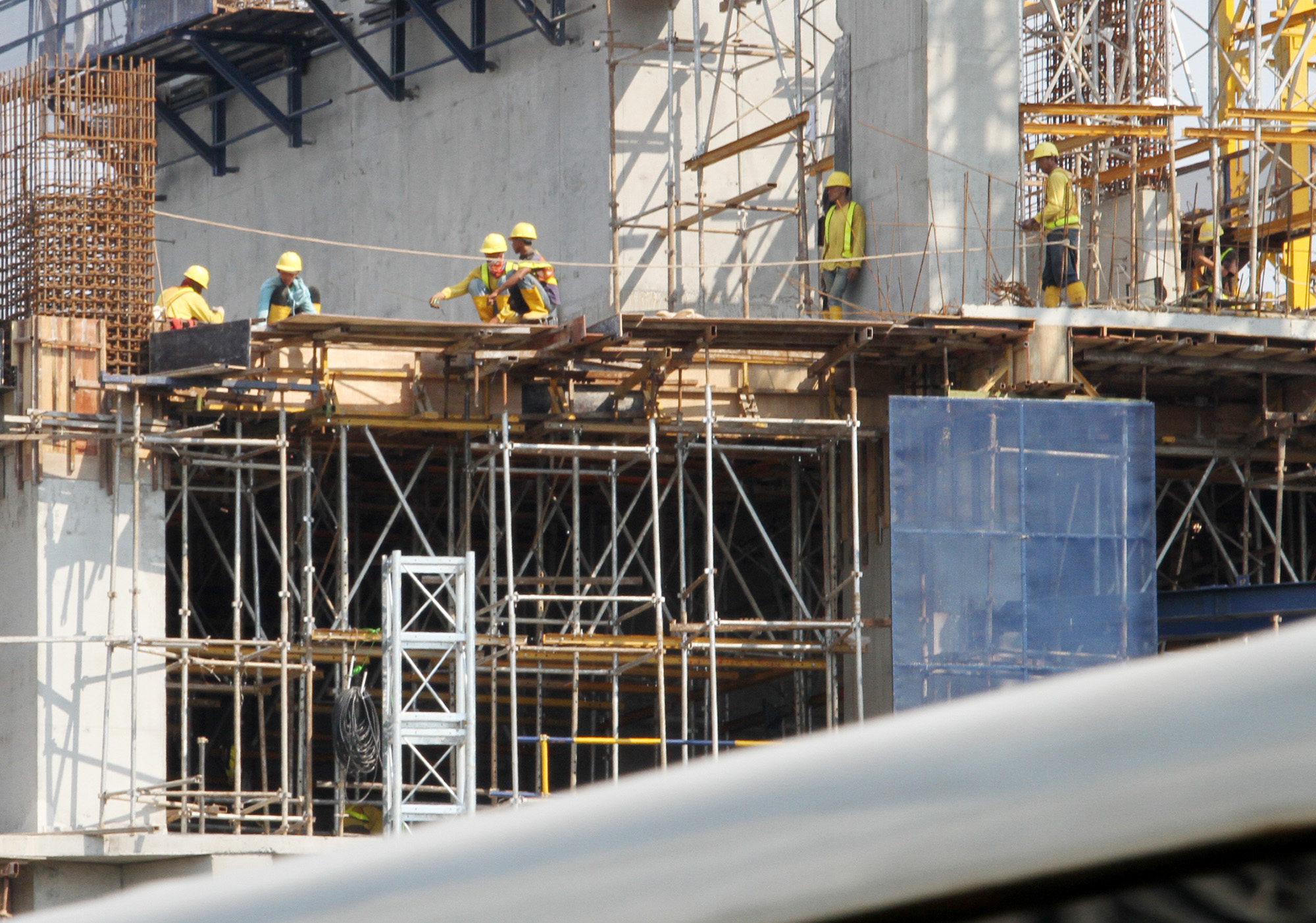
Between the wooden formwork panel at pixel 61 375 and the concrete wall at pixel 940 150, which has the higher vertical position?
the concrete wall at pixel 940 150

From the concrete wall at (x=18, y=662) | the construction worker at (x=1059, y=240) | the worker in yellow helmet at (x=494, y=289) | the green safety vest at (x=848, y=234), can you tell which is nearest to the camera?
the concrete wall at (x=18, y=662)

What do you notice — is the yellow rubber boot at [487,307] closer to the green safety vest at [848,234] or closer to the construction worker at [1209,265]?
the green safety vest at [848,234]

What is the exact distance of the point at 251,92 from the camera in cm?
3731

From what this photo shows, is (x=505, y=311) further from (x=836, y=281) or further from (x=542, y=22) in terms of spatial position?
(x=542, y=22)

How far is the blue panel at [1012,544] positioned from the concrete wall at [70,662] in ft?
28.0

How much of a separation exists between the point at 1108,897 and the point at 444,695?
27626 mm

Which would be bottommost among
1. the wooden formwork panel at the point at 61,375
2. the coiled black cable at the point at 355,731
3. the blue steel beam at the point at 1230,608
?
the coiled black cable at the point at 355,731

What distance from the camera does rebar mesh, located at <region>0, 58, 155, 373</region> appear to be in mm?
24344

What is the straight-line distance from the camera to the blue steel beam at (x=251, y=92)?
37.2 meters

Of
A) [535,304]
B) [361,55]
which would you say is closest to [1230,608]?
[535,304]

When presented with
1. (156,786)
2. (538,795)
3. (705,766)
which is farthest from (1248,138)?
(705,766)

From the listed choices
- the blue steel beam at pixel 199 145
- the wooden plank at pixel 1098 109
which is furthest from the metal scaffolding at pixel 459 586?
the blue steel beam at pixel 199 145

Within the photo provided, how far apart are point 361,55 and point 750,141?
10205 mm

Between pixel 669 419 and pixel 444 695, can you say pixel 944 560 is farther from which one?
pixel 444 695
